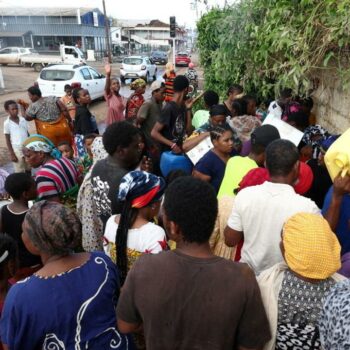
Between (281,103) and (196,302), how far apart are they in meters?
4.25

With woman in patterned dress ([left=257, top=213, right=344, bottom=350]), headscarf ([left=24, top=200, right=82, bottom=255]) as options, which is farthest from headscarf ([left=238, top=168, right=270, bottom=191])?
headscarf ([left=24, top=200, right=82, bottom=255])

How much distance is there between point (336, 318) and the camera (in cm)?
140

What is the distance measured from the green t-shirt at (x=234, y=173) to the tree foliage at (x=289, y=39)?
1.51 m

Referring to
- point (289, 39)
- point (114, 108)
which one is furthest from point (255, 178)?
point (114, 108)

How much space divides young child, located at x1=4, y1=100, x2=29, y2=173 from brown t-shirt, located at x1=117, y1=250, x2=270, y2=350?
15.9ft

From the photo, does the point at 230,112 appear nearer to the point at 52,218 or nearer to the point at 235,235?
the point at 235,235

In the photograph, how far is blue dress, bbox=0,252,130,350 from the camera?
1.52 meters

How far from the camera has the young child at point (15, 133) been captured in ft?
18.2

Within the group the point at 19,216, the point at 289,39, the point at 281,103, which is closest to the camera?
the point at 19,216

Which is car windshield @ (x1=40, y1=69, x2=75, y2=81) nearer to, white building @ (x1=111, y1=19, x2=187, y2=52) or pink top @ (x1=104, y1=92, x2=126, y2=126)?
pink top @ (x1=104, y1=92, x2=126, y2=126)

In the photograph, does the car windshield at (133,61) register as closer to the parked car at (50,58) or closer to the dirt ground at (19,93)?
the dirt ground at (19,93)

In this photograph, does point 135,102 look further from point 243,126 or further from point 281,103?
point 243,126

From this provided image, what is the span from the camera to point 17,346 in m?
1.56

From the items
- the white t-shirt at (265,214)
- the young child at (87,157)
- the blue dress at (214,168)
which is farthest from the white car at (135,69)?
the white t-shirt at (265,214)
